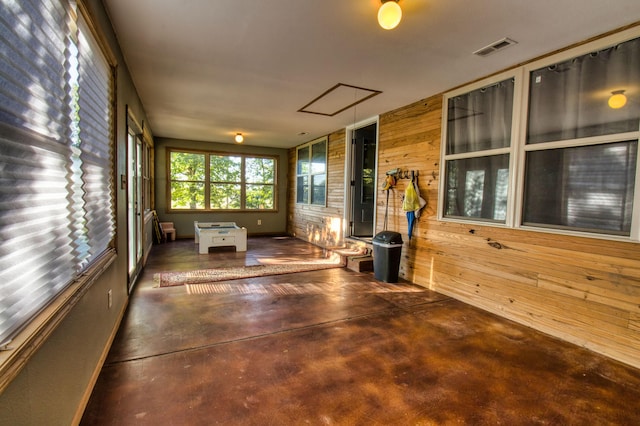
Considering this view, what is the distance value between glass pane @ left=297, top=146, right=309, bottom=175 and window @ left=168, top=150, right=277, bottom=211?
36.7 inches

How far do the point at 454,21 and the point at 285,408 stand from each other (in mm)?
2901

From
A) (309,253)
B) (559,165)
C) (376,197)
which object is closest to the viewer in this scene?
(559,165)

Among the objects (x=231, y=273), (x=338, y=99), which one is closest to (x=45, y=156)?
(x=231, y=273)

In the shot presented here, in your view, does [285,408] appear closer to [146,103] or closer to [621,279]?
[621,279]

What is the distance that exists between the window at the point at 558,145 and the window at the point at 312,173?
3666 millimetres

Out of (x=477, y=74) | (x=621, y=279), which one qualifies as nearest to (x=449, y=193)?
(x=477, y=74)

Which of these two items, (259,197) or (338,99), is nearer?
(338,99)

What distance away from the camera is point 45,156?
136 cm

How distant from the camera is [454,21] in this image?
7.79 ft

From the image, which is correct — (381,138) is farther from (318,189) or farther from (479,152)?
(318,189)

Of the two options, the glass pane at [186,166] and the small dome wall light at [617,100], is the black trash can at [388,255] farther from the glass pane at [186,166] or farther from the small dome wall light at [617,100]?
the glass pane at [186,166]

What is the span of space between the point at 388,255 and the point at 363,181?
2372mm

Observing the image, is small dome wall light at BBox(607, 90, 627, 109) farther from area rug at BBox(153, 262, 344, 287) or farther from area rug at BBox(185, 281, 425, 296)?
area rug at BBox(153, 262, 344, 287)

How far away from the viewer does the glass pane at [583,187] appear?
2.45 meters
